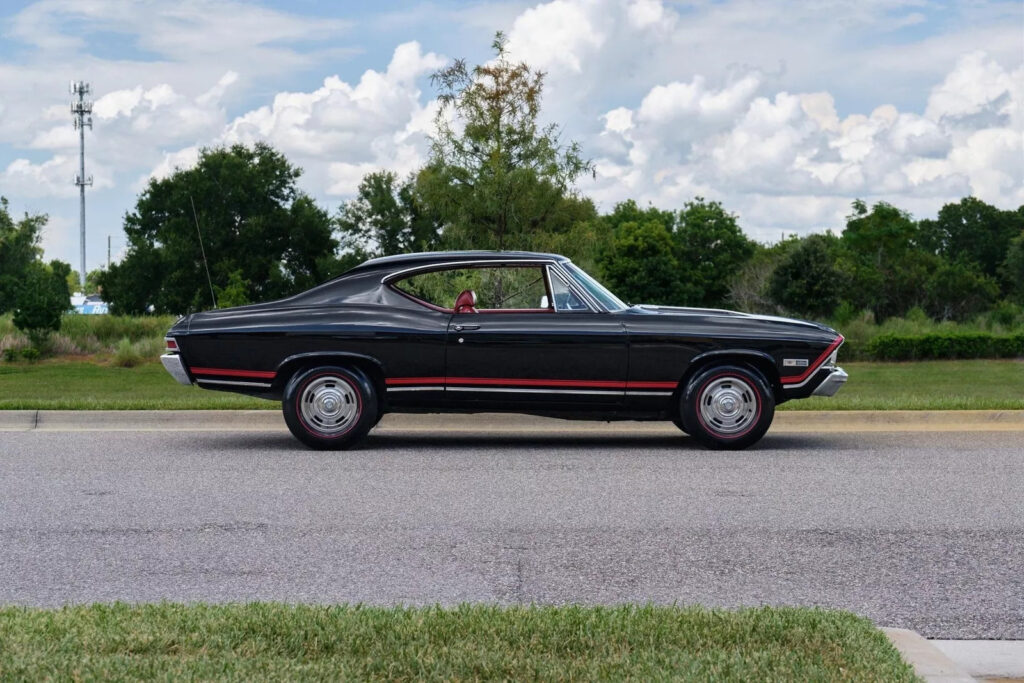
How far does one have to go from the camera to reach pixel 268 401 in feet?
48.9

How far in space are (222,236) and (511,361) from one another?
54.7m

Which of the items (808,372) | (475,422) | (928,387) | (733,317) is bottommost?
(928,387)

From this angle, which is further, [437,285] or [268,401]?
[268,401]

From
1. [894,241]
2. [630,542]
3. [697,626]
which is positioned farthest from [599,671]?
[894,241]

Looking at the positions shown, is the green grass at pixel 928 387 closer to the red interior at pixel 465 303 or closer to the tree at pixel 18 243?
the red interior at pixel 465 303

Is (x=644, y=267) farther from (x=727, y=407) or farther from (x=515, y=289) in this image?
(x=727, y=407)

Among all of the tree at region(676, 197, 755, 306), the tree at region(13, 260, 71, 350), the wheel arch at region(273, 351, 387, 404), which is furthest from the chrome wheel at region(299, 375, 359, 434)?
the tree at region(676, 197, 755, 306)

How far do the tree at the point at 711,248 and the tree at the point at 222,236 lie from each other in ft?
85.6

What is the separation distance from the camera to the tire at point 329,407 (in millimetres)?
10148

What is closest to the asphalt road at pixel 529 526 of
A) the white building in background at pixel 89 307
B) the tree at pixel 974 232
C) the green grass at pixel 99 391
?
A: the green grass at pixel 99 391

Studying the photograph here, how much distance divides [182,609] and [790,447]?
6917mm

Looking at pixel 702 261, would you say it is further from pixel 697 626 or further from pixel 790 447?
pixel 697 626

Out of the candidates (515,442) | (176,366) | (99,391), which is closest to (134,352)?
(99,391)

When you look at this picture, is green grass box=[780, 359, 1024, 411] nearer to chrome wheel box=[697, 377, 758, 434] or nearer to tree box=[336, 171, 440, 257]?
chrome wheel box=[697, 377, 758, 434]
